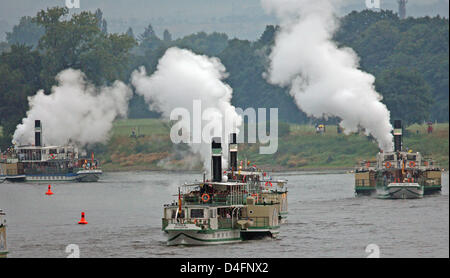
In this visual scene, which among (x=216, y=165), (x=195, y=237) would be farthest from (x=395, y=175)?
(x=195, y=237)

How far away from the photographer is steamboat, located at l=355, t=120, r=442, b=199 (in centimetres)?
14162

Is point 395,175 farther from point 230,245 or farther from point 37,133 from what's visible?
point 37,133

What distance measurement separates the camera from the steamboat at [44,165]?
18875cm

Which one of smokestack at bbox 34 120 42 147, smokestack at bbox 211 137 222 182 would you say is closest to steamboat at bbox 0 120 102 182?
smokestack at bbox 34 120 42 147

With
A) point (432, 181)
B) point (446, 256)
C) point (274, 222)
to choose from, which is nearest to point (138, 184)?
point (432, 181)

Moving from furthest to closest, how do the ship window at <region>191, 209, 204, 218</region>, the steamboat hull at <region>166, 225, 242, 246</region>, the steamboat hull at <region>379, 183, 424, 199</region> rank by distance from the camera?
the steamboat hull at <region>379, 183, 424, 199</region>
the ship window at <region>191, 209, 204, 218</region>
the steamboat hull at <region>166, 225, 242, 246</region>

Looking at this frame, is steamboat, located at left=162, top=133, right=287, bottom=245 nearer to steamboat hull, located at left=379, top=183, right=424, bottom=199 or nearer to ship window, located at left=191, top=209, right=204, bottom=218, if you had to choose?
ship window, located at left=191, top=209, right=204, bottom=218

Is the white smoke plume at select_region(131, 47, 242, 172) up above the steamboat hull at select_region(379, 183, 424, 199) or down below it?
above

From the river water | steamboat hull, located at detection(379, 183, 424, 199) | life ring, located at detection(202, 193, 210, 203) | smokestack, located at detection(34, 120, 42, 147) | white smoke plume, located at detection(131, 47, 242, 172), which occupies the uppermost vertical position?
white smoke plume, located at detection(131, 47, 242, 172)

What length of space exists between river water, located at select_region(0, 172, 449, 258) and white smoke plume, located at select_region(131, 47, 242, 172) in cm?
967

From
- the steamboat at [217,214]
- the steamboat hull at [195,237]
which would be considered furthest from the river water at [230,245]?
the steamboat at [217,214]

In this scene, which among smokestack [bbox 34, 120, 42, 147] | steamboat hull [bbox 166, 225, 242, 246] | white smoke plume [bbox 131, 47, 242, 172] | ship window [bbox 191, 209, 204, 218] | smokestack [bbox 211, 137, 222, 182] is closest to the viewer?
steamboat hull [bbox 166, 225, 242, 246]

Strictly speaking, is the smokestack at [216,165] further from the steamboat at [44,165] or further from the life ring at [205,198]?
the steamboat at [44,165]

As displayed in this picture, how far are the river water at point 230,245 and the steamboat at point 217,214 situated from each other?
1.08 m
